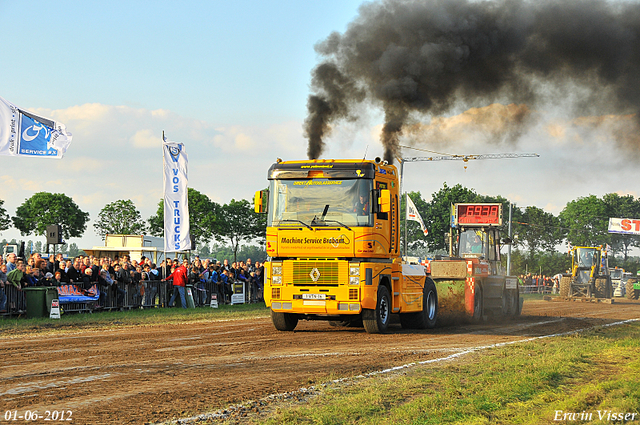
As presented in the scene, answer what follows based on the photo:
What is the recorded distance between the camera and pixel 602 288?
36.1m

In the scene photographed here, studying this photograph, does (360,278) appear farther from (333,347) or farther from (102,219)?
(102,219)

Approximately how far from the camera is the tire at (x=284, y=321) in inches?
609

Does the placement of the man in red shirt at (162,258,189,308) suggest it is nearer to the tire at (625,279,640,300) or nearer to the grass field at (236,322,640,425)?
the grass field at (236,322,640,425)

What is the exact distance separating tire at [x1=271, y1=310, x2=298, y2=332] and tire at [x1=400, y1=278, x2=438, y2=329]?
2800mm

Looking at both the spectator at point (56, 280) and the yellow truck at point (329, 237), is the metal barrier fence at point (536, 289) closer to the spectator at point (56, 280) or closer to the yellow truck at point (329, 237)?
the spectator at point (56, 280)

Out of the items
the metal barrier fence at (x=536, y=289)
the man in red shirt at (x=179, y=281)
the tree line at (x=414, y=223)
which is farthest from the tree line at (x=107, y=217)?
the man in red shirt at (x=179, y=281)

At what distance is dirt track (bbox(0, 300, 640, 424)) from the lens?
23.9 feet

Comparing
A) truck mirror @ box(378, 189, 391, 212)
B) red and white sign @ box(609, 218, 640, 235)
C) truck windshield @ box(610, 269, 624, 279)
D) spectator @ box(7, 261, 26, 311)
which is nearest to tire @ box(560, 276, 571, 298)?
truck windshield @ box(610, 269, 624, 279)

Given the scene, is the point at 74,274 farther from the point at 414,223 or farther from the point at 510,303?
the point at 414,223

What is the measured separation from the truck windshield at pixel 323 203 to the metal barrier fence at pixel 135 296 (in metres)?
8.23

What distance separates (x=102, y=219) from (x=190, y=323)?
206 feet

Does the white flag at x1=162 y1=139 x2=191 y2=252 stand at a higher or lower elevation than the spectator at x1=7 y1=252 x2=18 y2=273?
higher

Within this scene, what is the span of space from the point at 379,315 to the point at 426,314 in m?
2.37

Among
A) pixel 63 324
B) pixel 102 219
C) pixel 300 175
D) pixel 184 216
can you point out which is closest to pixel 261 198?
pixel 300 175
